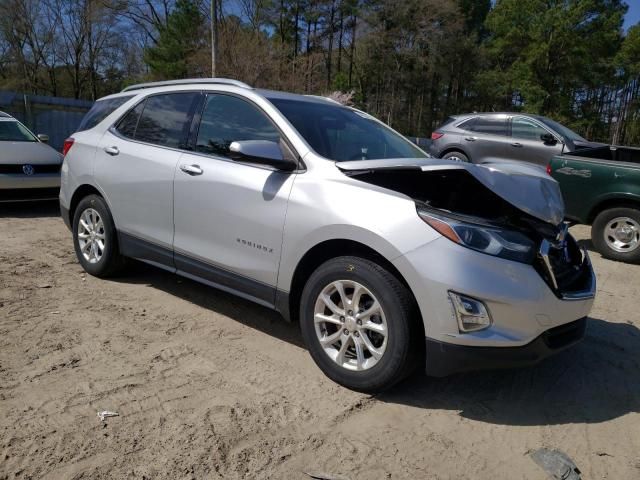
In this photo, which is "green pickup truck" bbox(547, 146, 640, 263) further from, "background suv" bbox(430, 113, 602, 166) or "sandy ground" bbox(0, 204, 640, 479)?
"sandy ground" bbox(0, 204, 640, 479)

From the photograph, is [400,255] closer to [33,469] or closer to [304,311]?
[304,311]

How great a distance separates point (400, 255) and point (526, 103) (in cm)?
4123

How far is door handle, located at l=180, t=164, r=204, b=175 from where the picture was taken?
12.2ft

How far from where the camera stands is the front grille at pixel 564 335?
9.36 feet

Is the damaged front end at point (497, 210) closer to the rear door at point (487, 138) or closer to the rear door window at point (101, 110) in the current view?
the rear door window at point (101, 110)

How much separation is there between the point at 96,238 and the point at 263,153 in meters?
2.28

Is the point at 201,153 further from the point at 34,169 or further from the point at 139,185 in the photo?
the point at 34,169

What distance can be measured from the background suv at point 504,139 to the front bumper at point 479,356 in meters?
7.25

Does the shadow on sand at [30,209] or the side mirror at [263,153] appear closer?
the side mirror at [263,153]

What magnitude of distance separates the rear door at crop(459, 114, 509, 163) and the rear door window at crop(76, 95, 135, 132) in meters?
7.77

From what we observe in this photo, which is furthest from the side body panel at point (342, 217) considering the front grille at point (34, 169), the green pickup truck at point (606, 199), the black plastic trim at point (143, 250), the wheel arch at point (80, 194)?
the front grille at point (34, 169)

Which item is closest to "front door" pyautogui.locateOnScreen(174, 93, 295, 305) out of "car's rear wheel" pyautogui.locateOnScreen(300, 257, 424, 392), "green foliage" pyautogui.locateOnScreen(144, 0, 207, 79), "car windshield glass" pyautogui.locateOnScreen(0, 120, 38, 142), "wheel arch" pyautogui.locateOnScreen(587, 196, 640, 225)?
"car's rear wheel" pyautogui.locateOnScreen(300, 257, 424, 392)

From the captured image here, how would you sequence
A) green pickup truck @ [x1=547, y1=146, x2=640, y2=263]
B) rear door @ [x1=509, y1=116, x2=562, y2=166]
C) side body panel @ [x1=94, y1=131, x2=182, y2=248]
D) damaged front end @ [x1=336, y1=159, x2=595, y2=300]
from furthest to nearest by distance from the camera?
rear door @ [x1=509, y1=116, x2=562, y2=166] → green pickup truck @ [x1=547, y1=146, x2=640, y2=263] → side body panel @ [x1=94, y1=131, x2=182, y2=248] → damaged front end @ [x1=336, y1=159, x2=595, y2=300]

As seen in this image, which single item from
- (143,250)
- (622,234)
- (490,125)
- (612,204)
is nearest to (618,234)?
(622,234)
